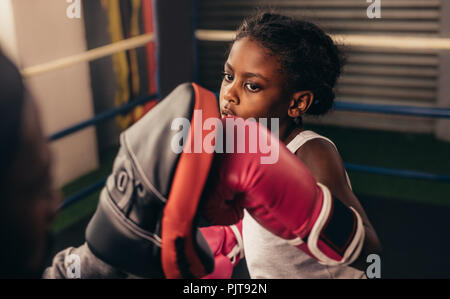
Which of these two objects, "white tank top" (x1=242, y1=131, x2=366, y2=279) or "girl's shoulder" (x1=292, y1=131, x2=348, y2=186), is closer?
"girl's shoulder" (x1=292, y1=131, x2=348, y2=186)

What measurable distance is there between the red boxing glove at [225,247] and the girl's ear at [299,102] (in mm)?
276

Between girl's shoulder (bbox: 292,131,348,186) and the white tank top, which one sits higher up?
girl's shoulder (bbox: 292,131,348,186)

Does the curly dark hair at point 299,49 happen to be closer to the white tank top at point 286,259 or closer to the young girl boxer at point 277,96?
the young girl boxer at point 277,96

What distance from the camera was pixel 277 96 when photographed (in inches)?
39.9

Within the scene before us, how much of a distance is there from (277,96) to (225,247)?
329 mm

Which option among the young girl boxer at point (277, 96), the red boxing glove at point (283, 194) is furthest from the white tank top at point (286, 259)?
the red boxing glove at point (283, 194)

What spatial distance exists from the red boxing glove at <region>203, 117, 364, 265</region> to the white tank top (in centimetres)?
29

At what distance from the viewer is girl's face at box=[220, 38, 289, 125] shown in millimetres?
972

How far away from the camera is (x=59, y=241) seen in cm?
194

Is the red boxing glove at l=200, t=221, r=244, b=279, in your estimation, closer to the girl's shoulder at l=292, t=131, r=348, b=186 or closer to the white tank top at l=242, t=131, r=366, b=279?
the white tank top at l=242, t=131, r=366, b=279

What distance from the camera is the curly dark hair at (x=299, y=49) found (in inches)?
39.1

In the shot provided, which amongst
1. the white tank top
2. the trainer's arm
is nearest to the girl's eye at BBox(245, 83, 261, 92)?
the white tank top

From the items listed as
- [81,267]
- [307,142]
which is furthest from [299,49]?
[81,267]

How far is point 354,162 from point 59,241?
165 centimetres
